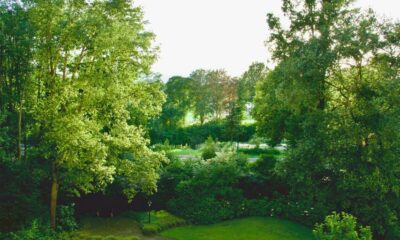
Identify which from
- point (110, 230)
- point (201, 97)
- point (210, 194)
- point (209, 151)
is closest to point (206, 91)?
point (201, 97)

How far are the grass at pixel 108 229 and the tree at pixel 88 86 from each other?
2210 millimetres

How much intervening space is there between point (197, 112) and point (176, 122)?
25.9 feet

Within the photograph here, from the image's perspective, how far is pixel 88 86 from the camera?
1941 centimetres

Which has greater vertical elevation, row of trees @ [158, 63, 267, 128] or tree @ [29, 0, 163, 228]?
row of trees @ [158, 63, 267, 128]

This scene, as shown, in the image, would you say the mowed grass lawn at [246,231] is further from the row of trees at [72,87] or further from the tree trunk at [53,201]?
the tree trunk at [53,201]

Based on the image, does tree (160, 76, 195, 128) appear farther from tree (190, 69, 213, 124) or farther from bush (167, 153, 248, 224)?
bush (167, 153, 248, 224)

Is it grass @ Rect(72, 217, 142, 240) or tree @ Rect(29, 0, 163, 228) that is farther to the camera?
grass @ Rect(72, 217, 142, 240)

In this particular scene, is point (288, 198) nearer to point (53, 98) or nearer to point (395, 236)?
point (395, 236)

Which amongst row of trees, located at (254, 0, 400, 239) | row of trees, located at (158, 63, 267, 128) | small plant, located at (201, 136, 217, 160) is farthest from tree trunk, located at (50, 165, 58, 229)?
row of trees, located at (158, 63, 267, 128)

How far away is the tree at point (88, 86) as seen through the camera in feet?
60.7

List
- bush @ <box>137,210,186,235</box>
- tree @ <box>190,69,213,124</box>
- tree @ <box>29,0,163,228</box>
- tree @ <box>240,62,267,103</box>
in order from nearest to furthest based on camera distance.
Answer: tree @ <box>29,0,163,228</box> → bush @ <box>137,210,186,235</box> → tree @ <box>240,62,267,103</box> → tree @ <box>190,69,213,124</box>

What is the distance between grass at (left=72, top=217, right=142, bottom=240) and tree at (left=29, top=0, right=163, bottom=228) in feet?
7.25

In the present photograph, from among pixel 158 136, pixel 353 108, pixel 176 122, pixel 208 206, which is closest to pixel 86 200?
pixel 208 206

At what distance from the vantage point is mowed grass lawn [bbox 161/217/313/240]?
22.6m
